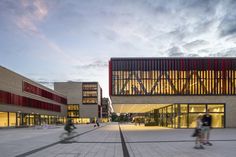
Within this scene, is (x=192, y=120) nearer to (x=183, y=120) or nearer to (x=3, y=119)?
(x=183, y=120)

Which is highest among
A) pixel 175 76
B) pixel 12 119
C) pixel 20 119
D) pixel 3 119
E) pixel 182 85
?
pixel 175 76

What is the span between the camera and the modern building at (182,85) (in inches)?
1960

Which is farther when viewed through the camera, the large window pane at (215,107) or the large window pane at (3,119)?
the large window pane at (3,119)

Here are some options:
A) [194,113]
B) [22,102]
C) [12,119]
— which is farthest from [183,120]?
[22,102]

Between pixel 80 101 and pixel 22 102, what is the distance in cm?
7826

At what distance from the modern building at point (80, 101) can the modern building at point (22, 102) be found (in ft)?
134

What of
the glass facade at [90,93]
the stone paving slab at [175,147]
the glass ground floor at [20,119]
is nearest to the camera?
the stone paving slab at [175,147]

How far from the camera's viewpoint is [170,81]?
50.8 m

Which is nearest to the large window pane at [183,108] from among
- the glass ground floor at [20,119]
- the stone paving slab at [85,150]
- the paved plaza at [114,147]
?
the paved plaza at [114,147]

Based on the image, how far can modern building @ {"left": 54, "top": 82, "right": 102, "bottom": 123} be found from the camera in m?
146

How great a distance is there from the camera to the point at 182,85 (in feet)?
166

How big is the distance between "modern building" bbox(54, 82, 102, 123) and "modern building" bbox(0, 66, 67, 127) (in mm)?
40899

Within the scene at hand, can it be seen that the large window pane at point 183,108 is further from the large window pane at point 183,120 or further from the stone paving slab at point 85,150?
the stone paving slab at point 85,150

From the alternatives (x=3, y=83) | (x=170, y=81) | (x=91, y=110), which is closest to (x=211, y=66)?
(x=170, y=81)
